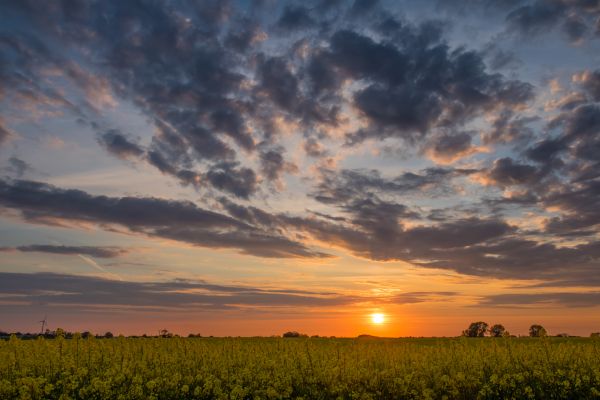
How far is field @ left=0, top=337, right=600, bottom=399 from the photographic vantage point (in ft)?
58.9

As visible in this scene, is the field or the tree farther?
the tree

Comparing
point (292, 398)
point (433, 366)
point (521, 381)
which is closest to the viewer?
point (292, 398)

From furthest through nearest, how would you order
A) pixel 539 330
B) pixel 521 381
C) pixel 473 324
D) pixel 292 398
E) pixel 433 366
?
pixel 473 324 < pixel 539 330 < pixel 433 366 < pixel 521 381 < pixel 292 398

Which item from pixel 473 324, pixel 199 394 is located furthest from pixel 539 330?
pixel 473 324

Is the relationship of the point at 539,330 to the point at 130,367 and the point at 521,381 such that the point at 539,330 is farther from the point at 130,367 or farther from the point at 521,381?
the point at 130,367

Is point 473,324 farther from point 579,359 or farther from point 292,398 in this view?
point 292,398

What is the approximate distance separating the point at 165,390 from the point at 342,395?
6673 mm

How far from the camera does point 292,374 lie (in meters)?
19.3

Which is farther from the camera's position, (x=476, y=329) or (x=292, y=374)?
(x=476, y=329)

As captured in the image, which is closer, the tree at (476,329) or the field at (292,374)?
the field at (292,374)

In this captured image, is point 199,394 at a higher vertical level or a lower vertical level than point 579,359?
lower

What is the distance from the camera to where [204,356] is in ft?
75.9

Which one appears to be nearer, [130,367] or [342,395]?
[342,395]

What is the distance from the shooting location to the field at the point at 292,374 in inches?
707
